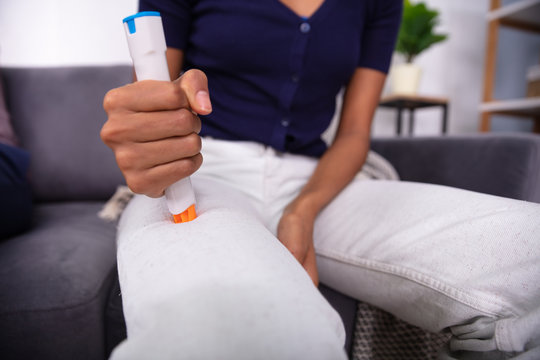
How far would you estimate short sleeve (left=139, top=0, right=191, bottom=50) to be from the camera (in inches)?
17.6

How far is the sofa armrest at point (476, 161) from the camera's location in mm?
514

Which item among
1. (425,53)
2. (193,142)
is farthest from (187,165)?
(425,53)

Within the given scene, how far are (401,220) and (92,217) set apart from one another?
2.13 feet

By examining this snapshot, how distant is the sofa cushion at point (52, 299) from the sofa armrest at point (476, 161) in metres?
0.61

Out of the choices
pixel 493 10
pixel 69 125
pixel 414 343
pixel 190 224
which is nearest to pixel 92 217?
pixel 69 125

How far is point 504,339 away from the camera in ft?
0.85

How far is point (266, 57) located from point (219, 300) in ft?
1.26

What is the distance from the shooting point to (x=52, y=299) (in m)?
0.41

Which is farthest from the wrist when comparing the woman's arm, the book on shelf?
the book on shelf

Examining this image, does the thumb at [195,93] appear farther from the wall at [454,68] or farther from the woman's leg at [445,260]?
the wall at [454,68]

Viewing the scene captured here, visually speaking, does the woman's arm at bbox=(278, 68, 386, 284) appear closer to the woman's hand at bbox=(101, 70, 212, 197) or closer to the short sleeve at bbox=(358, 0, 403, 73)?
the short sleeve at bbox=(358, 0, 403, 73)

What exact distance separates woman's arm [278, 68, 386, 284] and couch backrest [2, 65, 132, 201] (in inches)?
23.6

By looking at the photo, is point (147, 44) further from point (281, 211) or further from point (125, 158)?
point (281, 211)

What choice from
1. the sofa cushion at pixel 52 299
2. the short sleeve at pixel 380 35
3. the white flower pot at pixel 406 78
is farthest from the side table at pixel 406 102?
the sofa cushion at pixel 52 299
